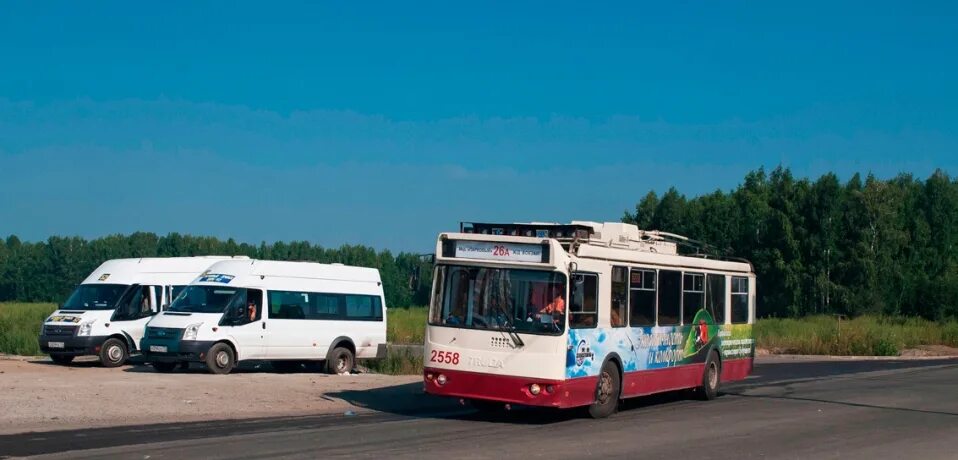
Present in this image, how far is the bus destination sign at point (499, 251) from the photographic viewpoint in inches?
612

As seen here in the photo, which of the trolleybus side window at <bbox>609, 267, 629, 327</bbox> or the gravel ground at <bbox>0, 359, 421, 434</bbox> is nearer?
the gravel ground at <bbox>0, 359, 421, 434</bbox>

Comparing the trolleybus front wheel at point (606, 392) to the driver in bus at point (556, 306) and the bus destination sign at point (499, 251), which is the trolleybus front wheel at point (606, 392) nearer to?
the driver in bus at point (556, 306)

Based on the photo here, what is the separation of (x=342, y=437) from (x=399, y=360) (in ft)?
43.9

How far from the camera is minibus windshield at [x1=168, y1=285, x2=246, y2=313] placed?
23.7 metres

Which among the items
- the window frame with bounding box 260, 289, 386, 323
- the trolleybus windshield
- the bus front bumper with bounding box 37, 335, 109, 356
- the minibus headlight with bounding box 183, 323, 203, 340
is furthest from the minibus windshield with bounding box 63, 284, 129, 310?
the trolleybus windshield

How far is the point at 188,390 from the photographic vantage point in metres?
18.9

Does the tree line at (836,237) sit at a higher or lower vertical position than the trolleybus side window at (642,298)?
higher

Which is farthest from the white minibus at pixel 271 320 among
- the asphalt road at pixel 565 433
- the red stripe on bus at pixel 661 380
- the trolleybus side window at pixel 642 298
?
the trolleybus side window at pixel 642 298

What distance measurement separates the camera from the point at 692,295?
19.8 meters

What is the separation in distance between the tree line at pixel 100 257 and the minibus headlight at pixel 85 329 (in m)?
95.0

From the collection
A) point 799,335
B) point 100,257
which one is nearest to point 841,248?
point 799,335

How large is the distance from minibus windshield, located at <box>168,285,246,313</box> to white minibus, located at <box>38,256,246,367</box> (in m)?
2.66

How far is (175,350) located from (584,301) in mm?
10789

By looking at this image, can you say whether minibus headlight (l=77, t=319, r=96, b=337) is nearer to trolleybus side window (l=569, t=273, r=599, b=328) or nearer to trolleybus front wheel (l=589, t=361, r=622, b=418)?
trolleybus front wheel (l=589, t=361, r=622, b=418)
